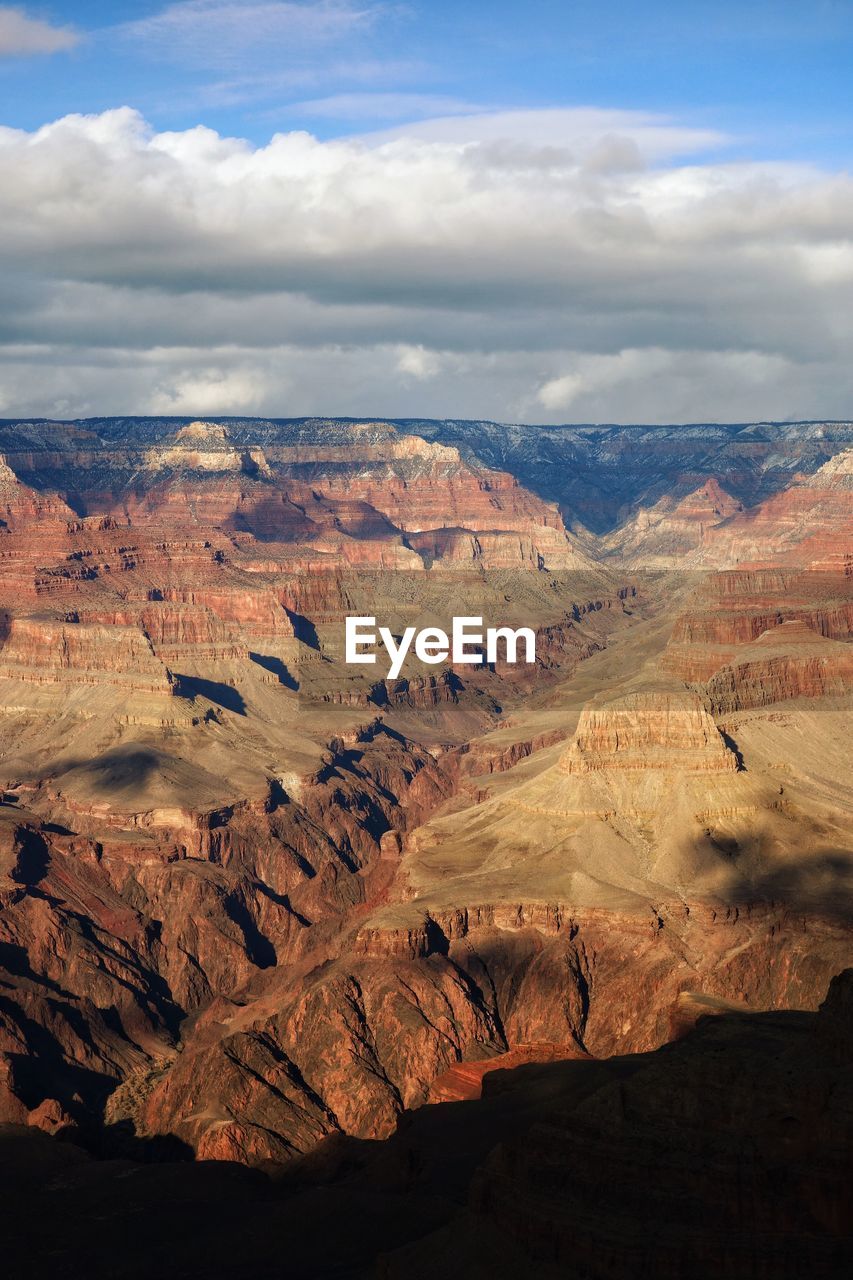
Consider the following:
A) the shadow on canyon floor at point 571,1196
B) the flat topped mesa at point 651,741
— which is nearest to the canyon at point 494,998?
the shadow on canyon floor at point 571,1196

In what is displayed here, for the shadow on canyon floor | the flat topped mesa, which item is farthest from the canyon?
the flat topped mesa

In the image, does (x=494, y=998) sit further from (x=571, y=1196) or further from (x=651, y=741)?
(x=571, y=1196)

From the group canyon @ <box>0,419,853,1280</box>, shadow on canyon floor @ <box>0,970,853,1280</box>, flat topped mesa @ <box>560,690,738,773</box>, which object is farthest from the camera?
flat topped mesa @ <box>560,690,738,773</box>

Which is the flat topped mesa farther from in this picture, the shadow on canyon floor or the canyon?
the shadow on canyon floor

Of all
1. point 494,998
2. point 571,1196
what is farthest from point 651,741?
point 571,1196

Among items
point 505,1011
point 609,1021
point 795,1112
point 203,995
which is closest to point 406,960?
point 505,1011

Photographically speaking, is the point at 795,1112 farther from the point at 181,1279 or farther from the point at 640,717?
the point at 640,717

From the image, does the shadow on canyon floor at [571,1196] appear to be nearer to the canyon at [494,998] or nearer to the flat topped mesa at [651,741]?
the canyon at [494,998]
